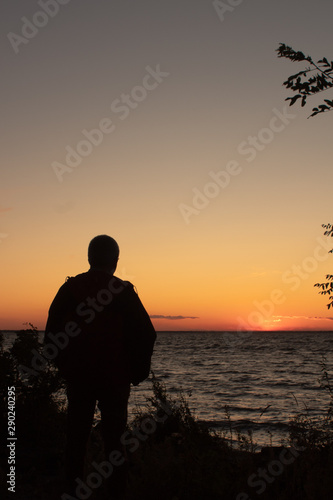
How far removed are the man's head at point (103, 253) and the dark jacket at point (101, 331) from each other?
0.14 meters

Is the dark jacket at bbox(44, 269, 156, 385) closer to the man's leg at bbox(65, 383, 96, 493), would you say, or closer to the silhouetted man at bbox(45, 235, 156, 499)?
the silhouetted man at bbox(45, 235, 156, 499)

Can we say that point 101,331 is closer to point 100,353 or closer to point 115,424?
point 100,353

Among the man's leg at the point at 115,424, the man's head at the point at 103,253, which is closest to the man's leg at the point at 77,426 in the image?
the man's leg at the point at 115,424

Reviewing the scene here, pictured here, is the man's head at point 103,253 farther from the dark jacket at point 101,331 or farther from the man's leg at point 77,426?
the man's leg at point 77,426

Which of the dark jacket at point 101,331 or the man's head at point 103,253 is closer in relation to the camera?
the dark jacket at point 101,331

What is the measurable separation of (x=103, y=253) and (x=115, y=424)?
141 cm

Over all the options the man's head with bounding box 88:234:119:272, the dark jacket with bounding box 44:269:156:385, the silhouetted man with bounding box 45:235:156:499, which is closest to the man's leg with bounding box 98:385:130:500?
the silhouetted man with bounding box 45:235:156:499

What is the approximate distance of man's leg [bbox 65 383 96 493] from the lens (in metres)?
3.56

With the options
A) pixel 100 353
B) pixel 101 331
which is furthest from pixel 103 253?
pixel 100 353

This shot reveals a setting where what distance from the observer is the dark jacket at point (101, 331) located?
3.49 m

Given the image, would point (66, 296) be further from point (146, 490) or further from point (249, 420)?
point (249, 420)

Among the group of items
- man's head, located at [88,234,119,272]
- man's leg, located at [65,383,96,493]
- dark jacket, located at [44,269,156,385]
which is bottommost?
man's leg, located at [65,383,96,493]

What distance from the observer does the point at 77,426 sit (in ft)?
11.9

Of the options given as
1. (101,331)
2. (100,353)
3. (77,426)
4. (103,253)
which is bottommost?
(77,426)
